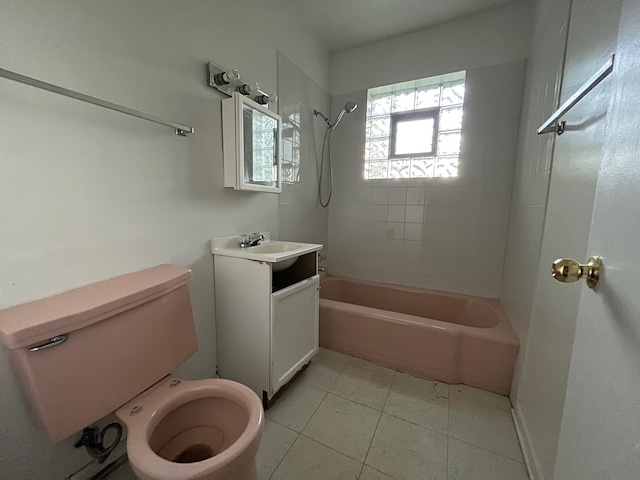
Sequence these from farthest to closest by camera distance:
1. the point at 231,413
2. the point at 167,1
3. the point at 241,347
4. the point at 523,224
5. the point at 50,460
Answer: the point at 523,224 → the point at 241,347 → the point at 167,1 → the point at 231,413 → the point at 50,460

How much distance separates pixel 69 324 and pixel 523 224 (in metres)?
2.07

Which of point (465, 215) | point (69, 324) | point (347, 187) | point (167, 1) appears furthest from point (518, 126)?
point (69, 324)

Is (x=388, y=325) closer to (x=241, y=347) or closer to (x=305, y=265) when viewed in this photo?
(x=305, y=265)

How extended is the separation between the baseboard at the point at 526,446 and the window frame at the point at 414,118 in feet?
5.82

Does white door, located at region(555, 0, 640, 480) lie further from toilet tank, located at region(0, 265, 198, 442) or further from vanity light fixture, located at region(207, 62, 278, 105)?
vanity light fixture, located at region(207, 62, 278, 105)

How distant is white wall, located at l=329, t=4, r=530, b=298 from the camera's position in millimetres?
1820

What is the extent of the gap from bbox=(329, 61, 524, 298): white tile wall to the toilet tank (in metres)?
1.73

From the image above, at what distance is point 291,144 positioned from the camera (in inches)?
75.2

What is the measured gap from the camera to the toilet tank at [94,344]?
2.13ft

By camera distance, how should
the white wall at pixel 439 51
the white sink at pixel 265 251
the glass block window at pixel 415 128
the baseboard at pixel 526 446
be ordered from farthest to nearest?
the glass block window at pixel 415 128 → the white wall at pixel 439 51 → the white sink at pixel 265 251 → the baseboard at pixel 526 446

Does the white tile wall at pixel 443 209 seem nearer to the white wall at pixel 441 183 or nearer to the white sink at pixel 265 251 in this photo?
the white wall at pixel 441 183

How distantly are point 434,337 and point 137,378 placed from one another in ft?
4.88

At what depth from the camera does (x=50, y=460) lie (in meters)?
0.83

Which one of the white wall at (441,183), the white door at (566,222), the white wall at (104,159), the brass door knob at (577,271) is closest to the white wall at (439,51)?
the white wall at (441,183)
